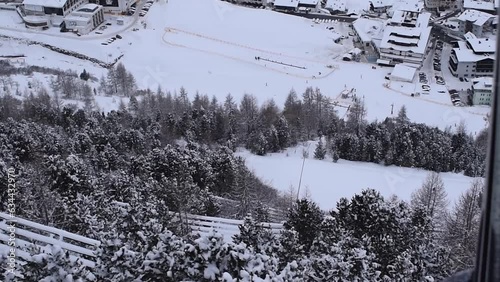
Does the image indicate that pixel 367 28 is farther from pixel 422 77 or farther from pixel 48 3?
pixel 48 3

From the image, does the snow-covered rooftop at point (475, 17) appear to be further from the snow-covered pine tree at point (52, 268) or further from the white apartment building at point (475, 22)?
the snow-covered pine tree at point (52, 268)

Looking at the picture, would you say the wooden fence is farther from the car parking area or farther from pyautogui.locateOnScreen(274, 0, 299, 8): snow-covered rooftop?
pyautogui.locateOnScreen(274, 0, 299, 8): snow-covered rooftop

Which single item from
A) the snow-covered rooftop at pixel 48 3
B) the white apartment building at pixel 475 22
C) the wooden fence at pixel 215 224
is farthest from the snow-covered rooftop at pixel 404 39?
the wooden fence at pixel 215 224

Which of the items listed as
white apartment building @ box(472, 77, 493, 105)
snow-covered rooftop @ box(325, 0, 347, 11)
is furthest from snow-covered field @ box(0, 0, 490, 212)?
snow-covered rooftop @ box(325, 0, 347, 11)

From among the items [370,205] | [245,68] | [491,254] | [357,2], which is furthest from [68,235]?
[357,2]

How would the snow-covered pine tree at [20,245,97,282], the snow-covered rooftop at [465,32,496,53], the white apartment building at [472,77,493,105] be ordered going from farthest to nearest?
the snow-covered rooftop at [465,32,496,53] < the white apartment building at [472,77,493,105] < the snow-covered pine tree at [20,245,97,282]

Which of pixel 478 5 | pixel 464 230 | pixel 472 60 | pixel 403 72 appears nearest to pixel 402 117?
pixel 403 72
